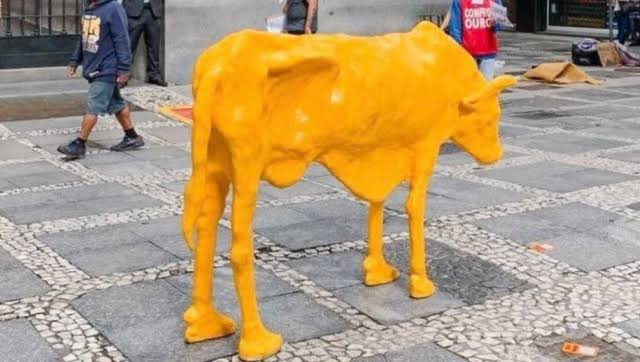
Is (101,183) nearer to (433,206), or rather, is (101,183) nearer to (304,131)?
(433,206)

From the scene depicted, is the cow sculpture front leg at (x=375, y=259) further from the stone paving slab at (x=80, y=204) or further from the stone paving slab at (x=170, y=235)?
the stone paving slab at (x=80, y=204)

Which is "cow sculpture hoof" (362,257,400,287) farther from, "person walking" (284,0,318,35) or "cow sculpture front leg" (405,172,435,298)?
"person walking" (284,0,318,35)

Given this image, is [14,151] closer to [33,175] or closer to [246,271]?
[33,175]

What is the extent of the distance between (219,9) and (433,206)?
7.99m

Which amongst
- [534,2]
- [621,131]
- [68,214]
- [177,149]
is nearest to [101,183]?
[68,214]

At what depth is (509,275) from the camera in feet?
19.1

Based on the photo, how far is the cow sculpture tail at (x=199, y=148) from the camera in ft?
13.9

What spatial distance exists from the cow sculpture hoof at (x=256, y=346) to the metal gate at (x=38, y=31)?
10.2 m

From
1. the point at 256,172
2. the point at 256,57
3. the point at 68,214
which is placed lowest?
the point at 68,214

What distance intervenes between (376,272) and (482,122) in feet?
3.45

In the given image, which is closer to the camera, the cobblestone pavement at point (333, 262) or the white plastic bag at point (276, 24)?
the cobblestone pavement at point (333, 262)

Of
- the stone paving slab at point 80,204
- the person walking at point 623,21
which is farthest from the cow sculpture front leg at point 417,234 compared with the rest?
the person walking at point 623,21

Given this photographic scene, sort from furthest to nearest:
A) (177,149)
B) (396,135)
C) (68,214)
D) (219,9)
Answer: (219,9) → (177,149) → (68,214) → (396,135)

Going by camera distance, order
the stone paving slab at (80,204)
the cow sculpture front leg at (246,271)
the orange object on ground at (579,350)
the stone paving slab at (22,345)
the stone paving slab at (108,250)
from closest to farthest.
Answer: the cow sculpture front leg at (246,271) → the stone paving slab at (22,345) → the orange object on ground at (579,350) → the stone paving slab at (108,250) → the stone paving slab at (80,204)
